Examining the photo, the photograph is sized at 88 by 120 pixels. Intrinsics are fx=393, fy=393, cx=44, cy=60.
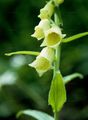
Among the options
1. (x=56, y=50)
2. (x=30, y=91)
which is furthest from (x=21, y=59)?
(x=56, y=50)

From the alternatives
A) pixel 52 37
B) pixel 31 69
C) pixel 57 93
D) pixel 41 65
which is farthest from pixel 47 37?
pixel 31 69

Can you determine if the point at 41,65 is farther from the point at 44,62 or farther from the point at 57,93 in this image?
the point at 57,93

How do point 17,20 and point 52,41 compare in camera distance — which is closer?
point 52,41

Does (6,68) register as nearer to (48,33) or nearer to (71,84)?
(71,84)

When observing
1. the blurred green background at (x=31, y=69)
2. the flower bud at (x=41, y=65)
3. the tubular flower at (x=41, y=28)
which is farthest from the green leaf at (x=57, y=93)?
the blurred green background at (x=31, y=69)

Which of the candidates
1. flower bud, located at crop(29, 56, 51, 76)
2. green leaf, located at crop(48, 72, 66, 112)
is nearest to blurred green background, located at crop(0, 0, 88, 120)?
green leaf, located at crop(48, 72, 66, 112)

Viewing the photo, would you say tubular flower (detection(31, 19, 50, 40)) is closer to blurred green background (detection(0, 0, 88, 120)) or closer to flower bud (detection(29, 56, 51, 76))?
flower bud (detection(29, 56, 51, 76))

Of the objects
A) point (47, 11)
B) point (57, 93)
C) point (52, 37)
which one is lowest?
point (57, 93)

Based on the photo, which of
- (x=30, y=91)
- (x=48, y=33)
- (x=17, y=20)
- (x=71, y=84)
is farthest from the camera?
(x=17, y=20)
